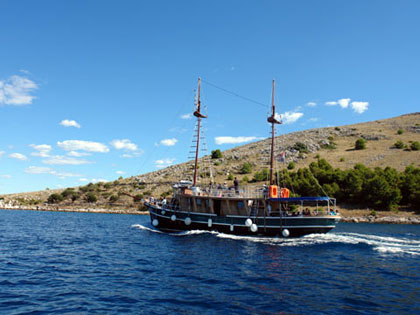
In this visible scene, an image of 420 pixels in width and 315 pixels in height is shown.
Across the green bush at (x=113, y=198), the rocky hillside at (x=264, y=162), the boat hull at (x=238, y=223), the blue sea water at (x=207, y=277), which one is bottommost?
the blue sea water at (x=207, y=277)

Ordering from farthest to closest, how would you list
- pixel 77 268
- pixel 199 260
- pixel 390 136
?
pixel 390 136, pixel 199 260, pixel 77 268

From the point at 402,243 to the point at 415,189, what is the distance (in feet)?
141

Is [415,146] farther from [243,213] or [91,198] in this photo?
[91,198]

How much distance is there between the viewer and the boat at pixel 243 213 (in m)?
33.8

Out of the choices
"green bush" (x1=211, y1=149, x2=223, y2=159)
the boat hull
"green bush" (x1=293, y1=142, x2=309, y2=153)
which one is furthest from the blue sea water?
"green bush" (x1=211, y1=149, x2=223, y2=159)

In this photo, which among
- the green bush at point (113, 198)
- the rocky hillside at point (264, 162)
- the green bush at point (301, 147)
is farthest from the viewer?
the green bush at point (301, 147)

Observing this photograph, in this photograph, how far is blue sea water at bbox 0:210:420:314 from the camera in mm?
12766

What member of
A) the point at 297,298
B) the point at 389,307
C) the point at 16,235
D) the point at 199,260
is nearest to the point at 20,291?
the point at 199,260

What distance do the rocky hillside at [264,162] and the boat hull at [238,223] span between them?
38707mm

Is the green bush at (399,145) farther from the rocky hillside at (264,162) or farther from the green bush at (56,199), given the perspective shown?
the green bush at (56,199)

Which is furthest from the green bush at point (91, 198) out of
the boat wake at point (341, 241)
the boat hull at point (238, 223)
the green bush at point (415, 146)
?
the green bush at point (415, 146)

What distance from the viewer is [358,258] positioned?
23.2 metres

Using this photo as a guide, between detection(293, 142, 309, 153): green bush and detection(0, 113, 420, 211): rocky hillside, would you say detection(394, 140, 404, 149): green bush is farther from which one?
detection(293, 142, 309, 153): green bush

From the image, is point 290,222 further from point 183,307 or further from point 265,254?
point 183,307
